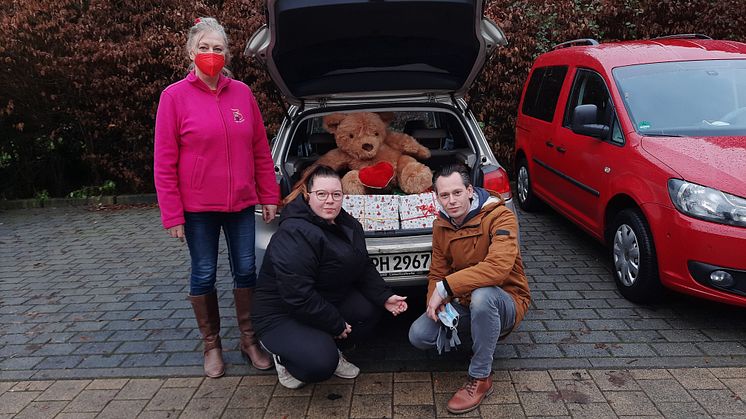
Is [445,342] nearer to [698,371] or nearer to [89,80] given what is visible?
[698,371]

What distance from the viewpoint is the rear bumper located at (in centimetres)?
328

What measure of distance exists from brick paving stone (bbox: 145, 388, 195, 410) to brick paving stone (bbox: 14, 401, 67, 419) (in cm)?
50

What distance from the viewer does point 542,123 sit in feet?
19.8

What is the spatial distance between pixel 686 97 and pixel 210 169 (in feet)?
12.0

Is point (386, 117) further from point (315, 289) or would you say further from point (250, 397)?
point (250, 397)

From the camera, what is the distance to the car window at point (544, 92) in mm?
5840

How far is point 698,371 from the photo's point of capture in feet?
10.2

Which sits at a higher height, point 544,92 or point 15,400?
point 544,92

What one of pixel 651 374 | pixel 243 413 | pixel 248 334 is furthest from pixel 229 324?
pixel 651 374

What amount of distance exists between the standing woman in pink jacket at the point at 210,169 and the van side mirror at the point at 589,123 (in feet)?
8.81

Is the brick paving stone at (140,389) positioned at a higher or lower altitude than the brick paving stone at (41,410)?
lower

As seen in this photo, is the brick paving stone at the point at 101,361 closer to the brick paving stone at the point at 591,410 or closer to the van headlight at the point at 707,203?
the brick paving stone at the point at 591,410

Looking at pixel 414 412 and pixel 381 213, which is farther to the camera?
pixel 381 213

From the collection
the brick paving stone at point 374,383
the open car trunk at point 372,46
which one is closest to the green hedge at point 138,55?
the open car trunk at point 372,46
